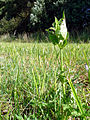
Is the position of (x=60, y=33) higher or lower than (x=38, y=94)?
higher

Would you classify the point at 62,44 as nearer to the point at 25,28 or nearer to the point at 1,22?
the point at 25,28

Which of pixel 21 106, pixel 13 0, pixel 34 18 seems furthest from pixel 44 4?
pixel 21 106

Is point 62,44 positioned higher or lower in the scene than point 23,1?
lower

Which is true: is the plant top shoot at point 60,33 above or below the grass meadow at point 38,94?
above

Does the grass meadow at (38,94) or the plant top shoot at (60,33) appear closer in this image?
the plant top shoot at (60,33)

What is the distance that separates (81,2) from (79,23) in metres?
1.19

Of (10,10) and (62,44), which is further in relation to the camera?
(10,10)

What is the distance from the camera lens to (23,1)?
12.2m

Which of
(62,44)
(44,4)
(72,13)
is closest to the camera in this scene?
(62,44)

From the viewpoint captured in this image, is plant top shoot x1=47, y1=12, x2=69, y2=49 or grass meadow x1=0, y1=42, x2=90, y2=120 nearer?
plant top shoot x1=47, y1=12, x2=69, y2=49

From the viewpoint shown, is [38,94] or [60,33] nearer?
[60,33]

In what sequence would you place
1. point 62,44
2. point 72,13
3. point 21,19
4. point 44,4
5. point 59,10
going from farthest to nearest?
point 21,19 < point 44,4 < point 59,10 < point 72,13 < point 62,44

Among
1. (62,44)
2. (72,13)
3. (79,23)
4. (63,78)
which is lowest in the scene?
(63,78)

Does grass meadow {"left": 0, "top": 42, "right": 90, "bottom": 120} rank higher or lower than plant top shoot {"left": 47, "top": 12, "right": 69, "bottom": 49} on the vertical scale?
lower
